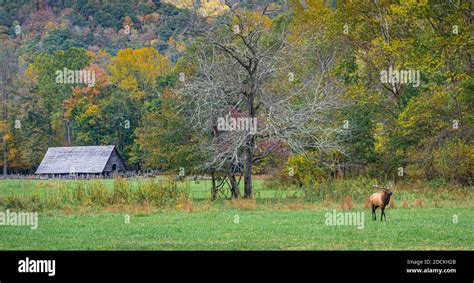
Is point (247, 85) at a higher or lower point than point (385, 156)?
higher

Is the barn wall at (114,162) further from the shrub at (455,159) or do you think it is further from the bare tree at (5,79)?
the shrub at (455,159)

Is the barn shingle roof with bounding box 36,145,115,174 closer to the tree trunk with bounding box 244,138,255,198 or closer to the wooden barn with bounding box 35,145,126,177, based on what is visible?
the wooden barn with bounding box 35,145,126,177

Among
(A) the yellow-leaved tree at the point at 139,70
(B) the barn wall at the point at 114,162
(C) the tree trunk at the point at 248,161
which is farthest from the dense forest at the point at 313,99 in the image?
(A) the yellow-leaved tree at the point at 139,70

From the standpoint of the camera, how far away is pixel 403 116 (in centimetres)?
4297

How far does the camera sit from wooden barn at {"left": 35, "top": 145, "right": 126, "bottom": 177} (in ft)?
238

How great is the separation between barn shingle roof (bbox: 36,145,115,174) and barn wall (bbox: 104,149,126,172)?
3.30 feet

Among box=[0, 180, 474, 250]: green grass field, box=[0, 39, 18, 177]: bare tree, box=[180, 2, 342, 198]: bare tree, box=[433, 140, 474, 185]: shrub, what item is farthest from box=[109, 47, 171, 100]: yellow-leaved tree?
box=[0, 180, 474, 250]: green grass field

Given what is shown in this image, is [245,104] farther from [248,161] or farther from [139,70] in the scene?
[139,70]

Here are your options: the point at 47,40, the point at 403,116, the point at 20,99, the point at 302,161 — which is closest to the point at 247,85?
the point at 302,161

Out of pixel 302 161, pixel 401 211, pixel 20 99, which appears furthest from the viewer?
pixel 20 99

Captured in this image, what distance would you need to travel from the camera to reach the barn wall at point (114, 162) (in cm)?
7388

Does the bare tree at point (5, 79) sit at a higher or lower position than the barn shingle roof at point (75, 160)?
higher

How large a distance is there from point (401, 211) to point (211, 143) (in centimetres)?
1121
